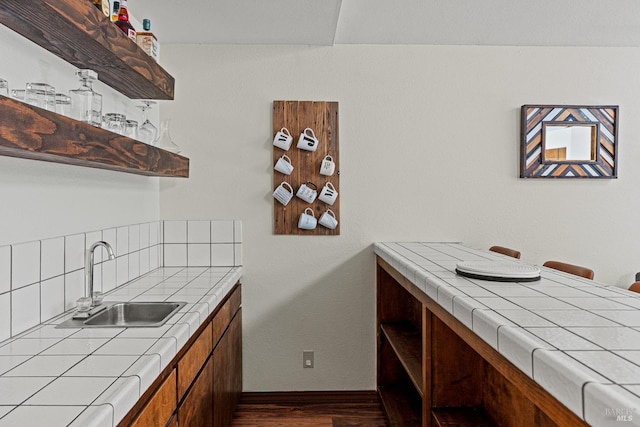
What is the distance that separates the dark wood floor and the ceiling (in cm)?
222

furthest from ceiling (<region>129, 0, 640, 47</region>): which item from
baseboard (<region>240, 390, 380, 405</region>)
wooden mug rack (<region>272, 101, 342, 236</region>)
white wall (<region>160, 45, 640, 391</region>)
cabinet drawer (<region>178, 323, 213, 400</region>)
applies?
baseboard (<region>240, 390, 380, 405</region>)

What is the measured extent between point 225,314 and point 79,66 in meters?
1.29

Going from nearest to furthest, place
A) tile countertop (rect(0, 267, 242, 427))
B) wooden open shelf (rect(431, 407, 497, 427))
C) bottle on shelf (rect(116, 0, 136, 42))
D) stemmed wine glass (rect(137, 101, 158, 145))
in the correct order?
tile countertop (rect(0, 267, 242, 427)) → wooden open shelf (rect(431, 407, 497, 427)) → bottle on shelf (rect(116, 0, 136, 42)) → stemmed wine glass (rect(137, 101, 158, 145))

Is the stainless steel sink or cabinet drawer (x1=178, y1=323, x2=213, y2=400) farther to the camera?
the stainless steel sink

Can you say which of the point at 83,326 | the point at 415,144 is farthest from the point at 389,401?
the point at 83,326

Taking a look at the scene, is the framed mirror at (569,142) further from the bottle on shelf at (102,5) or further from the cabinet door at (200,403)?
the bottle on shelf at (102,5)

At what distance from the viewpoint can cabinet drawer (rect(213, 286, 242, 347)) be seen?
2.14m

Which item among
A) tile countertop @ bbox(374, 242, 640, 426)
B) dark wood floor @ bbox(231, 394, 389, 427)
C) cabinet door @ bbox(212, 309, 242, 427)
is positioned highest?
tile countertop @ bbox(374, 242, 640, 426)

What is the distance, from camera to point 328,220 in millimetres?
2947

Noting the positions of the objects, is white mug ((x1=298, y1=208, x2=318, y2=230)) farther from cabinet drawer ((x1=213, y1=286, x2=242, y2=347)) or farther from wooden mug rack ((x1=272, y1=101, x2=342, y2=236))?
cabinet drawer ((x1=213, y1=286, x2=242, y2=347))

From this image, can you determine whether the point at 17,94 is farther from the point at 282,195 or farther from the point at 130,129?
the point at 282,195

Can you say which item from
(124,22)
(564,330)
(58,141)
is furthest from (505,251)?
(58,141)

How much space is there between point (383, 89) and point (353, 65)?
0.24 m

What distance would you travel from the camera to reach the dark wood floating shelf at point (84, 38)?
1229 mm
